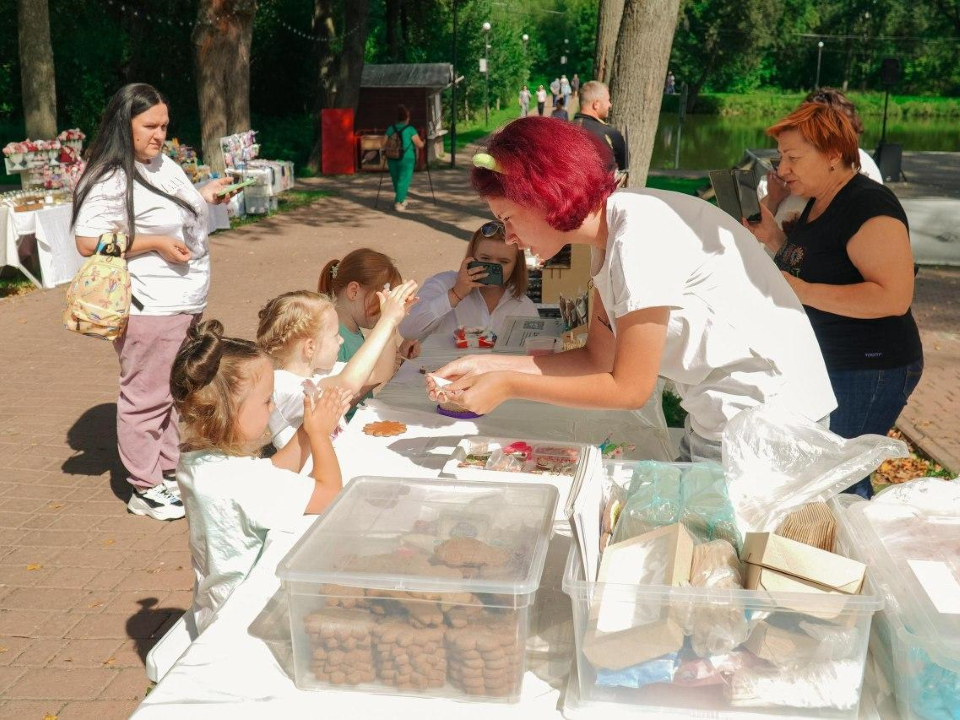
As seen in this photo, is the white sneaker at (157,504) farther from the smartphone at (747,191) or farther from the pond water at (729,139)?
the pond water at (729,139)

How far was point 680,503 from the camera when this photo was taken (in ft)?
5.81

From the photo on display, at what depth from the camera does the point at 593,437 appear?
2.96m

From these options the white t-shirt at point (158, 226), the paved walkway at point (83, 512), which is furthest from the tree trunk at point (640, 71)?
the white t-shirt at point (158, 226)

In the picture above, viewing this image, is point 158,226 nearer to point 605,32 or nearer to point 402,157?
point 605,32

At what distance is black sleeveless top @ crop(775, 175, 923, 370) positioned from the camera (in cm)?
273

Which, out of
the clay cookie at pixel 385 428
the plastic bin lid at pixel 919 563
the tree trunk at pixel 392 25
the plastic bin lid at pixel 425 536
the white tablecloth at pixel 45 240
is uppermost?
the tree trunk at pixel 392 25

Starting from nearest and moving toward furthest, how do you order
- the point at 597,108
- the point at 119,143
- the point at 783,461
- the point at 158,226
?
the point at 783,461, the point at 119,143, the point at 158,226, the point at 597,108

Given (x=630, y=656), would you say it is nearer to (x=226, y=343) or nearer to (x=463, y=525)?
(x=463, y=525)

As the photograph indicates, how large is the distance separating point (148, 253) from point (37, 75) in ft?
35.5

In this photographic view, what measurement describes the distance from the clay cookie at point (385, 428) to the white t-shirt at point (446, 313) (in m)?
Answer: 1.43

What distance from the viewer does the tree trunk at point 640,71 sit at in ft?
26.1

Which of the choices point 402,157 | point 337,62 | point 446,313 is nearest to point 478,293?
point 446,313

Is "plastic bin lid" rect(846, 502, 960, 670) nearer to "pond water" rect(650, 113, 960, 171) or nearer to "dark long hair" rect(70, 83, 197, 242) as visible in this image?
"dark long hair" rect(70, 83, 197, 242)

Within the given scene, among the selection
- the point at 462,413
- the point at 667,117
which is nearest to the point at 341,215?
the point at 462,413
